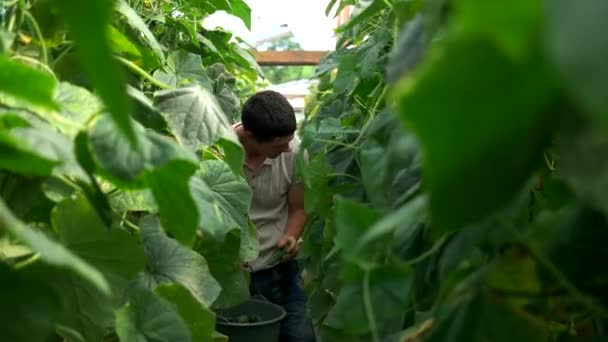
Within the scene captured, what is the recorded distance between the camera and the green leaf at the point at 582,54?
0.84ft

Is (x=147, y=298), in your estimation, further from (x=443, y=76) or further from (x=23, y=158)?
(x=443, y=76)

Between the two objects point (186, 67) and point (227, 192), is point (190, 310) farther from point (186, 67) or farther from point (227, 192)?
point (186, 67)

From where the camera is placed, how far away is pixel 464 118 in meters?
0.30

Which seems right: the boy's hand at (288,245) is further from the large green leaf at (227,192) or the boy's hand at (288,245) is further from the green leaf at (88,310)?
the green leaf at (88,310)

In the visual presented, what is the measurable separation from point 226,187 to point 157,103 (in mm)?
478

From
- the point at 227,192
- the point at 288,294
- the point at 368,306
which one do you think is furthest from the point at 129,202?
the point at 288,294

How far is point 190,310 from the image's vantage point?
0.98 meters

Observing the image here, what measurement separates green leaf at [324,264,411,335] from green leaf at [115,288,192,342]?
1.01 feet

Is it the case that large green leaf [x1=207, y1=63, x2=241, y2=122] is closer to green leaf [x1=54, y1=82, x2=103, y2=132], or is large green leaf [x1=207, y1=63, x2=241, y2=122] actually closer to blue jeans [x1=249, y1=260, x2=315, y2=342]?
blue jeans [x1=249, y1=260, x2=315, y2=342]

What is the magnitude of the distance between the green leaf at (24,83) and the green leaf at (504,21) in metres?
0.32

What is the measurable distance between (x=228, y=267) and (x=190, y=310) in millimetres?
438

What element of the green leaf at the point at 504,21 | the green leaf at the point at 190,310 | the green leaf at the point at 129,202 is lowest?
the green leaf at the point at 190,310

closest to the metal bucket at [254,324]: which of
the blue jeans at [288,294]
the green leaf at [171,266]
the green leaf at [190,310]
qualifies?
the blue jeans at [288,294]

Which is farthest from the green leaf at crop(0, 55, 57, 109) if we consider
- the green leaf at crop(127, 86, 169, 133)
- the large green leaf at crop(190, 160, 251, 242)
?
the large green leaf at crop(190, 160, 251, 242)
